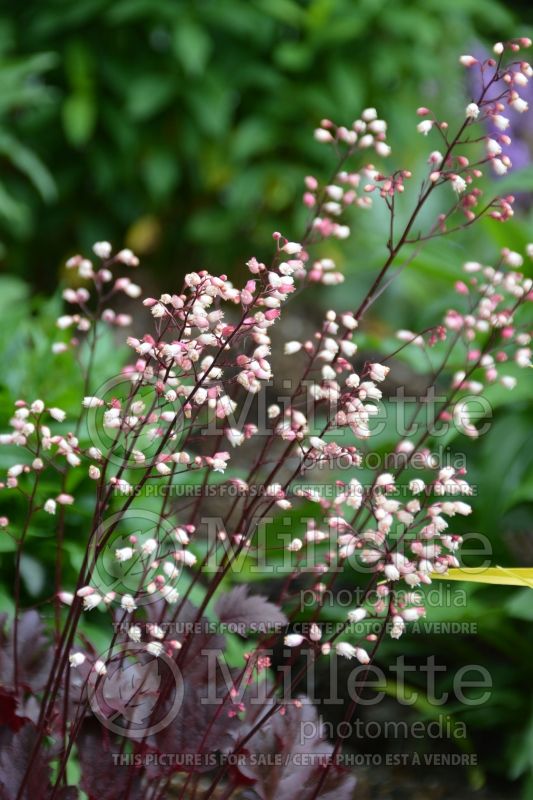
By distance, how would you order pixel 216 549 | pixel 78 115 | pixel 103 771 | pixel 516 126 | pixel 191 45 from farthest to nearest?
pixel 516 126 → pixel 78 115 → pixel 191 45 → pixel 216 549 → pixel 103 771

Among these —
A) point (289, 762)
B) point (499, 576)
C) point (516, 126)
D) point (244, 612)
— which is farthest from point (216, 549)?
point (516, 126)

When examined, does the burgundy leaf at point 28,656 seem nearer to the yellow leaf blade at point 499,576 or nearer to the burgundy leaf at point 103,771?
the burgundy leaf at point 103,771

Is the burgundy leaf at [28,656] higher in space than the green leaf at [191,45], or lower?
lower

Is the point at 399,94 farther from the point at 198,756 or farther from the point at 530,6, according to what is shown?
the point at 198,756

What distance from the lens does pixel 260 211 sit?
4191 mm

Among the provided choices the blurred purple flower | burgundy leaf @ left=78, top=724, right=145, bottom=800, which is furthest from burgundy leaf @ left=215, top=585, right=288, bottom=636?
the blurred purple flower

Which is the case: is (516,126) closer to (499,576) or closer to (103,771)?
(499,576)

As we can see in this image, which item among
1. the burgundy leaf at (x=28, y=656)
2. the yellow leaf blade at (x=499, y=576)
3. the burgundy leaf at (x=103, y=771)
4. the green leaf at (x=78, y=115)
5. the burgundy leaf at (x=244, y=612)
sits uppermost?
the green leaf at (x=78, y=115)

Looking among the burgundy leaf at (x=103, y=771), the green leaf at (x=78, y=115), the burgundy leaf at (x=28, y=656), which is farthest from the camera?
the green leaf at (x=78, y=115)

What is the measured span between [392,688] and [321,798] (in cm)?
88

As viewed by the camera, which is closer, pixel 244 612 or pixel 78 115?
pixel 244 612

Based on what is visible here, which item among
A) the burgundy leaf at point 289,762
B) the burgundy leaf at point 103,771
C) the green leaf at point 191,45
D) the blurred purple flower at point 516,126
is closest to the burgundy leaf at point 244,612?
the burgundy leaf at point 289,762

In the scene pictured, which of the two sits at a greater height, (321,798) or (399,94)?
(399,94)

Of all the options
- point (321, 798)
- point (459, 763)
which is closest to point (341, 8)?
point (459, 763)
